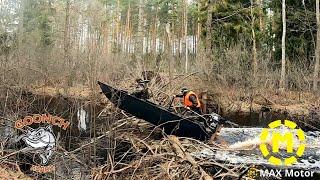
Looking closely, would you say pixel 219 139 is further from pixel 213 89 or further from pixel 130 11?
pixel 130 11

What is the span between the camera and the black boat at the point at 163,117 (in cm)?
1137

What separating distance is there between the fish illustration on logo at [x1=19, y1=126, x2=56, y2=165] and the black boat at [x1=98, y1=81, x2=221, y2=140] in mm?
2074

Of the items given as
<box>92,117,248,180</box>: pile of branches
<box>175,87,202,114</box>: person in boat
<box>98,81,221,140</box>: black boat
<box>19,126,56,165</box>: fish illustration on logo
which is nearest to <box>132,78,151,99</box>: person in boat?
<box>98,81,221,140</box>: black boat

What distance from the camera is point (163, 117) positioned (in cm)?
1156

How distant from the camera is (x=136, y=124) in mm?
12477

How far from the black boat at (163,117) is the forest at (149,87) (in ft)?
0.84

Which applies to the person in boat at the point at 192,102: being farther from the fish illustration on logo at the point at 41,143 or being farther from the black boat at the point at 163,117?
the fish illustration on logo at the point at 41,143

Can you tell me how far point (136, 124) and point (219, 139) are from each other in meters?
2.36

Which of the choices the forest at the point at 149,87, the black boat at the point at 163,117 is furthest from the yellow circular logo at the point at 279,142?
the black boat at the point at 163,117

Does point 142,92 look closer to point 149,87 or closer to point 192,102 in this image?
point 192,102

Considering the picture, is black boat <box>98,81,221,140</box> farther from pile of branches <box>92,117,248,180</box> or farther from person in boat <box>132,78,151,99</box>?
pile of branches <box>92,117,248,180</box>

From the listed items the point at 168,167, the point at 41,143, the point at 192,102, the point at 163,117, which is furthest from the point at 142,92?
the point at 168,167

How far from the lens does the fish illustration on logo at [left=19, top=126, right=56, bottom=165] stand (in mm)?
9453

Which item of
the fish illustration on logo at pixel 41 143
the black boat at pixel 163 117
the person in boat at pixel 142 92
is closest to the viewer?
the fish illustration on logo at pixel 41 143
